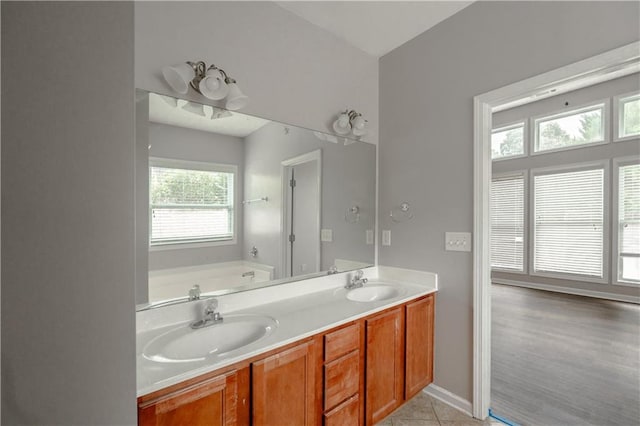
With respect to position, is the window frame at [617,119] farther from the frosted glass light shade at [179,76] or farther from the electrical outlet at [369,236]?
the frosted glass light shade at [179,76]

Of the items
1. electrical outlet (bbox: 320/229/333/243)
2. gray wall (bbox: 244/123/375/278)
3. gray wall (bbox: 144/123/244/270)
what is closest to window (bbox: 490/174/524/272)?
gray wall (bbox: 244/123/375/278)

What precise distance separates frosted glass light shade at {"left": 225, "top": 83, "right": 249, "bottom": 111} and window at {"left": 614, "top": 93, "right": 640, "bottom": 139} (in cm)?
582

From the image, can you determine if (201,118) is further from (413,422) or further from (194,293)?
(413,422)

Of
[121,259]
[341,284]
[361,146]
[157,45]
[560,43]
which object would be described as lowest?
[341,284]

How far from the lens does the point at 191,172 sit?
1.53 m

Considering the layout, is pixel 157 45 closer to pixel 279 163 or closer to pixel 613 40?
pixel 279 163

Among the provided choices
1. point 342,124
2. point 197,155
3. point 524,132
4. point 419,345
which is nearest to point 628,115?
point 524,132

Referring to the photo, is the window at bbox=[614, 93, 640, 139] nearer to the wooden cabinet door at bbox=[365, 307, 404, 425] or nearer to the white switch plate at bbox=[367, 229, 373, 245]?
the white switch plate at bbox=[367, 229, 373, 245]

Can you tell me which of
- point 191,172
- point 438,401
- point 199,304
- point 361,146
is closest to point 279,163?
point 191,172

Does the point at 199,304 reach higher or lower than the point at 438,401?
higher

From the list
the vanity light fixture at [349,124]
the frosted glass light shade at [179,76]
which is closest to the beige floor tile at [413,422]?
the vanity light fixture at [349,124]

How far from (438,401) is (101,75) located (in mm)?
2632

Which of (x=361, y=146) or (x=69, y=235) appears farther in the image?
(x=361, y=146)

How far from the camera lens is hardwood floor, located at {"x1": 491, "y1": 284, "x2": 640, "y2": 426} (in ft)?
6.17
